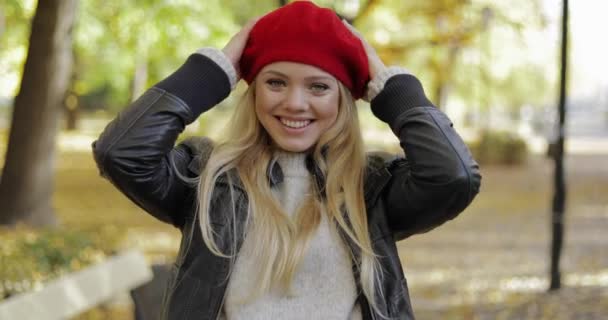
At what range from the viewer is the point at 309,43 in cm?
227

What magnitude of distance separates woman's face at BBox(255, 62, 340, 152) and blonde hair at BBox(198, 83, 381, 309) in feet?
0.14

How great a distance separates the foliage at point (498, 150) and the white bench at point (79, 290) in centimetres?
2122

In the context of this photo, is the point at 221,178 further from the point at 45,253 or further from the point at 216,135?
the point at 45,253

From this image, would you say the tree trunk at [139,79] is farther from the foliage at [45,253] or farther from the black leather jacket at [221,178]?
the black leather jacket at [221,178]

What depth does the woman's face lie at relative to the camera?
2287 mm

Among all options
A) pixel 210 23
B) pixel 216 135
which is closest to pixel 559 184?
pixel 216 135

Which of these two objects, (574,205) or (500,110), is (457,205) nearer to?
(574,205)

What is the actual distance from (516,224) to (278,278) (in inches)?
488

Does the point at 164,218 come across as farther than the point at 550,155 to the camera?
No

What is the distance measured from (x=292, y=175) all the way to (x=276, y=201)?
0.11m

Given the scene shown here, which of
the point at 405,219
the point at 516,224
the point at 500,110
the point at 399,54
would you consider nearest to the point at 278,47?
the point at 405,219

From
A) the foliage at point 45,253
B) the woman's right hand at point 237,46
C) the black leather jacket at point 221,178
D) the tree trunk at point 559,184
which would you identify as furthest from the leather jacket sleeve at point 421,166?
the tree trunk at point 559,184

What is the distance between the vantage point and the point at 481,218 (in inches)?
589

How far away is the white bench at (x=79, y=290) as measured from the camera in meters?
4.67
